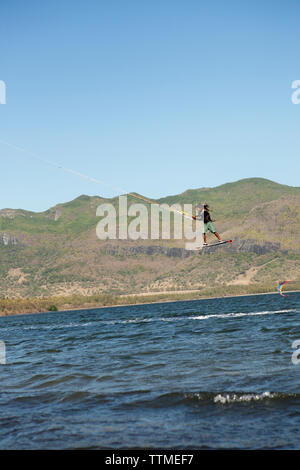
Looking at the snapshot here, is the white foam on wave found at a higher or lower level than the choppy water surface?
higher

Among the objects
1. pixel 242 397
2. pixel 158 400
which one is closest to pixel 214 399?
pixel 242 397

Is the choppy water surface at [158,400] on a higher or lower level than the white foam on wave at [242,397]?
lower

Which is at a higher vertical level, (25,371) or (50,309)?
(25,371)

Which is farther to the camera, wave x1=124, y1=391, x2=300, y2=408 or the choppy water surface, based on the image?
wave x1=124, y1=391, x2=300, y2=408

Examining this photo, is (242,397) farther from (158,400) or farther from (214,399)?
(158,400)

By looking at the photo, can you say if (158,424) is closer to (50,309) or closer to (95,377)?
(95,377)

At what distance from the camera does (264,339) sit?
997 inches

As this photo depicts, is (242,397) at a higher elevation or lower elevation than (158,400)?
higher

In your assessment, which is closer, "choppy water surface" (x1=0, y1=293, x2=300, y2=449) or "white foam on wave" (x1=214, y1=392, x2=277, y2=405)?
"choppy water surface" (x1=0, y1=293, x2=300, y2=449)

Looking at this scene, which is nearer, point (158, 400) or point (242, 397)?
point (242, 397)

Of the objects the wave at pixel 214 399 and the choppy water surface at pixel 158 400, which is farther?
the wave at pixel 214 399

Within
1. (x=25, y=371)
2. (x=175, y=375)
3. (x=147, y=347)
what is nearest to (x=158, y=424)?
(x=175, y=375)

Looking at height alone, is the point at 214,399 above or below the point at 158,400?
above
